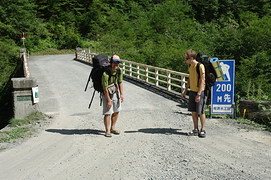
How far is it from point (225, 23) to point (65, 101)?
69167 mm

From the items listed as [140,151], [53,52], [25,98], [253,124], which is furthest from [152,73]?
[53,52]

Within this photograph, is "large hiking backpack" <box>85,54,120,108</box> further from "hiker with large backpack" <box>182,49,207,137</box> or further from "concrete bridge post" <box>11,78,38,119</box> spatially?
"concrete bridge post" <box>11,78,38,119</box>

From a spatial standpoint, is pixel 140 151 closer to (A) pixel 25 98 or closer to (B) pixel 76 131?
(B) pixel 76 131

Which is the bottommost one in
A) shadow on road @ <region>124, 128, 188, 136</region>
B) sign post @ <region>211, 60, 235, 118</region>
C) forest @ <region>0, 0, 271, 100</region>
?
shadow on road @ <region>124, 128, 188, 136</region>

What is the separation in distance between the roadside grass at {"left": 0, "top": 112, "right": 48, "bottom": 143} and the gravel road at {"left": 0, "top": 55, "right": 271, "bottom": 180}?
39 cm

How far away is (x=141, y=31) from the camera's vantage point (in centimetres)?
5159

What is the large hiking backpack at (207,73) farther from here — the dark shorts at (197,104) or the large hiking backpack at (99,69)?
the large hiking backpack at (99,69)

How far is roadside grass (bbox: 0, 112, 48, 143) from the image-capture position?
24.9 feet

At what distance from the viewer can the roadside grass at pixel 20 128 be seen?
298 inches

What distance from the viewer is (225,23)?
7562 cm

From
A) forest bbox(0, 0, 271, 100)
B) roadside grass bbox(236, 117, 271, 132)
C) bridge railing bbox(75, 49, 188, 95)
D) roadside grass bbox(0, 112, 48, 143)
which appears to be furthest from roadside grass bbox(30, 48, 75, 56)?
roadside grass bbox(236, 117, 271, 132)

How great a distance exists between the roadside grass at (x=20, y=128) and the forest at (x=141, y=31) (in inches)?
499

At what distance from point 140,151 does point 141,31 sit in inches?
1833

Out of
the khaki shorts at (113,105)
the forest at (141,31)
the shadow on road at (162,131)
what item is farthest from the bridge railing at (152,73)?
the forest at (141,31)
